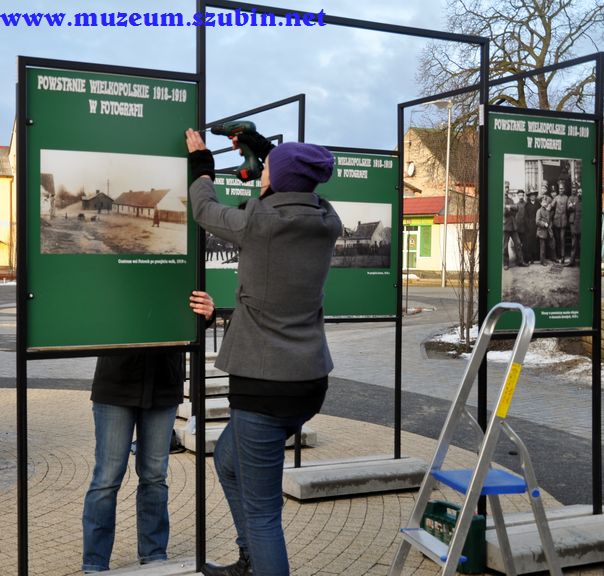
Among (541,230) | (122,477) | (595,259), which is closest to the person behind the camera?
(122,477)

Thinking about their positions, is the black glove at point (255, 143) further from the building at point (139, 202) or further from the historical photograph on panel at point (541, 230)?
the historical photograph on panel at point (541, 230)

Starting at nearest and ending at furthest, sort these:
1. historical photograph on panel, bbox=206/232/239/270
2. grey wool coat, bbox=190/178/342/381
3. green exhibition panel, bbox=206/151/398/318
Answer: 1. grey wool coat, bbox=190/178/342/381
2. green exhibition panel, bbox=206/151/398/318
3. historical photograph on panel, bbox=206/232/239/270

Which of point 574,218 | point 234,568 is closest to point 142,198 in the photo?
point 234,568

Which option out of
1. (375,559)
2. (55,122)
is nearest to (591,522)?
(375,559)

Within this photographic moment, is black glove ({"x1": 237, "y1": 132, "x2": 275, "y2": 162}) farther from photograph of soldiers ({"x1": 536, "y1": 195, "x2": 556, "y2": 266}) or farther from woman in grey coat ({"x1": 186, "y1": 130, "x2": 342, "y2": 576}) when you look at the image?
photograph of soldiers ({"x1": 536, "y1": 195, "x2": 556, "y2": 266})

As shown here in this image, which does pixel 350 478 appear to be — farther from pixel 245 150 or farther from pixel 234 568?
pixel 245 150

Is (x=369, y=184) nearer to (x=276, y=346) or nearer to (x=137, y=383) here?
(x=137, y=383)

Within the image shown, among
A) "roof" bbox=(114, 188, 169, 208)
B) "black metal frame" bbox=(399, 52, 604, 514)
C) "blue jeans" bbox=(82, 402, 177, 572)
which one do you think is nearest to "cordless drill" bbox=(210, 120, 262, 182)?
"roof" bbox=(114, 188, 169, 208)

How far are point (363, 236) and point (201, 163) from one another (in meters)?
2.77

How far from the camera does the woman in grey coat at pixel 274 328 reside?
284 cm

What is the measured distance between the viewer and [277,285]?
9.33 feet

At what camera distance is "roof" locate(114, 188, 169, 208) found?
3.35m

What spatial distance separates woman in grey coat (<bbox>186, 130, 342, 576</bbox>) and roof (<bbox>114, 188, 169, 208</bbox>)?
50 cm

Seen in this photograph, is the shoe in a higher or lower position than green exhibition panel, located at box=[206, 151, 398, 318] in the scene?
lower
